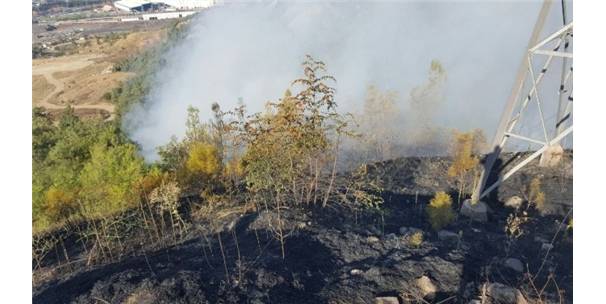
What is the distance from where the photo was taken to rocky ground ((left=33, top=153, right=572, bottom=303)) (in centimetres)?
565

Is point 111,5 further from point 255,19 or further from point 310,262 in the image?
point 310,262

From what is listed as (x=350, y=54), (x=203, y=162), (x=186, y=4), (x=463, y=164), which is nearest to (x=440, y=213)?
(x=463, y=164)

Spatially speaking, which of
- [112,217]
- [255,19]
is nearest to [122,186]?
[112,217]

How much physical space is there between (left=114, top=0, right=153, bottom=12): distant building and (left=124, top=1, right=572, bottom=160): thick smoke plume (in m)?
39.9

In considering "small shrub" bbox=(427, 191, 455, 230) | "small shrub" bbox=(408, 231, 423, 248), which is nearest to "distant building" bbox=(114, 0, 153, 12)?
"small shrub" bbox=(427, 191, 455, 230)

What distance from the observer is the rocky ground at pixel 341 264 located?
18.5 feet

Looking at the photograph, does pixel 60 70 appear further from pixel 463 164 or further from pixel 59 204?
pixel 463 164

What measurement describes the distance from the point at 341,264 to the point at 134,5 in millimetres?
63753

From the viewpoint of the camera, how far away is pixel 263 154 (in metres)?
7.81

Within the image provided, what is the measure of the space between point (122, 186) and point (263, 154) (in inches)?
132

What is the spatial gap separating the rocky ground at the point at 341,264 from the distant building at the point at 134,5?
194 feet

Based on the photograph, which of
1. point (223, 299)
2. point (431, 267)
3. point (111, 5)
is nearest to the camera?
point (223, 299)

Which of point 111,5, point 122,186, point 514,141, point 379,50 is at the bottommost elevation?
point 514,141

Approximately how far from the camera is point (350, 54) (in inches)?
852
